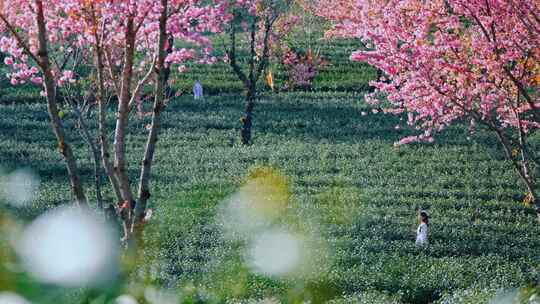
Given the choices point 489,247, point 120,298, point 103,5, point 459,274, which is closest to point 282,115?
point 489,247

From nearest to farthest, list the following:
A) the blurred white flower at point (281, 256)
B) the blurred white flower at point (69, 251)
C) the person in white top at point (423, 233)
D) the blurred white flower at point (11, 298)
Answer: the blurred white flower at point (11, 298)
the blurred white flower at point (69, 251)
the blurred white flower at point (281, 256)
the person in white top at point (423, 233)

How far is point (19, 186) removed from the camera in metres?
24.5

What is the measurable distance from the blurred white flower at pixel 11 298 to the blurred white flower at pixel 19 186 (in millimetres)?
17928

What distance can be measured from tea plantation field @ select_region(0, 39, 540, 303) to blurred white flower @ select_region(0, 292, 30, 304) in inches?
258

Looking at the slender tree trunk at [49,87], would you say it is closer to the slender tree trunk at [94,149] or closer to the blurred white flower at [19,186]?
the slender tree trunk at [94,149]

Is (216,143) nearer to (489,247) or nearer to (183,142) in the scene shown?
(183,142)

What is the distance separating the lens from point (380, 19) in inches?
484

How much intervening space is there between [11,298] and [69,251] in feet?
0.71

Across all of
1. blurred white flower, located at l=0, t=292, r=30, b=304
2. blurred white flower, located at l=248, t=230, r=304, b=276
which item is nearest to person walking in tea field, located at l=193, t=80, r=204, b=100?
blurred white flower, located at l=248, t=230, r=304, b=276

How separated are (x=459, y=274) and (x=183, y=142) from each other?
50.4 feet

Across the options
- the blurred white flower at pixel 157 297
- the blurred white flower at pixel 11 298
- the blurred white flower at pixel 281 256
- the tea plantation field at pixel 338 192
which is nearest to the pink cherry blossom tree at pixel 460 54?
the tea plantation field at pixel 338 192

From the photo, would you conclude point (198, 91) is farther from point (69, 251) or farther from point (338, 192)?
point (69, 251)

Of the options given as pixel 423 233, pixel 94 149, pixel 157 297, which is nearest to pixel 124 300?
pixel 157 297

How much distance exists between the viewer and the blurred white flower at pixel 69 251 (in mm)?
1984
